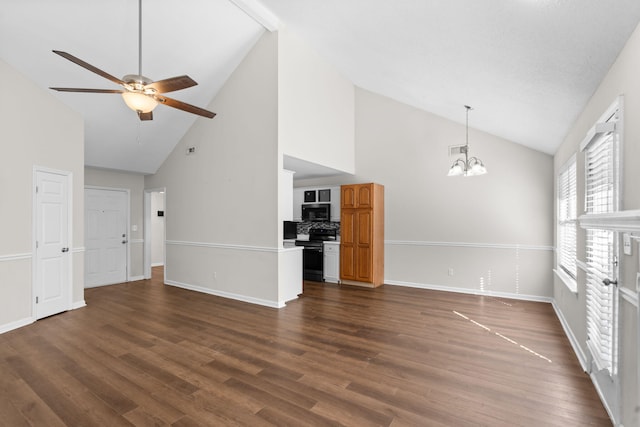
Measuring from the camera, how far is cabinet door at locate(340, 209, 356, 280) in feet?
21.6

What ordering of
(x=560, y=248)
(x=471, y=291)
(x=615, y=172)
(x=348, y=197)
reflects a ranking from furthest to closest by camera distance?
(x=348, y=197)
(x=471, y=291)
(x=560, y=248)
(x=615, y=172)

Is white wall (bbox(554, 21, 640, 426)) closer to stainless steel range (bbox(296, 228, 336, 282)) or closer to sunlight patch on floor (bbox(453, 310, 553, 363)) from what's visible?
sunlight patch on floor (bbox(453, 310, 553, 363))

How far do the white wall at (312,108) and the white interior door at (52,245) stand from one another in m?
3.32

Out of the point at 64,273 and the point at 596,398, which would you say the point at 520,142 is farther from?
the point at 64,273

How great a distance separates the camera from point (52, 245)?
15.3 ft

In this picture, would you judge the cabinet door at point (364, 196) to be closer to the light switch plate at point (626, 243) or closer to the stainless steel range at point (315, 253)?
the stainless steel range at point (315, 253)

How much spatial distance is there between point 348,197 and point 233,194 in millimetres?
2352

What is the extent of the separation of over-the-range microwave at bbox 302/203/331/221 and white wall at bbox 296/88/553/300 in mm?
710

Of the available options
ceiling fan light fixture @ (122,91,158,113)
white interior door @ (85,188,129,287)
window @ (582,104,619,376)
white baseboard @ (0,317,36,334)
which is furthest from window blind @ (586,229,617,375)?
white interior door @ (85,188,129,287)

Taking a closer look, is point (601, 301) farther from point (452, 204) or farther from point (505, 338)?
point (452, 204)

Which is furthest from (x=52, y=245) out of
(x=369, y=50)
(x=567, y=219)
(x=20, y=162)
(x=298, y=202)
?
(x=567, y=219)

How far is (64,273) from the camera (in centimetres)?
482

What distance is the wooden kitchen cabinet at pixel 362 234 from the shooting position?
6.36 meters

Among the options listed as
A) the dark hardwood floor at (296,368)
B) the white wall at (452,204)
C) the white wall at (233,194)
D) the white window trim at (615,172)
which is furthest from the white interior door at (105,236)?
the white window trim at (615,172)
